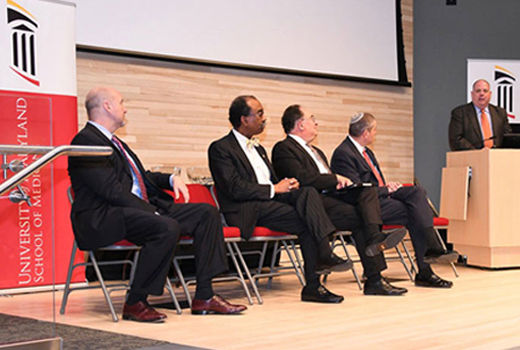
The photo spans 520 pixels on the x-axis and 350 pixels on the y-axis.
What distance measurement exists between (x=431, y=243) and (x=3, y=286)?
3.35 metres

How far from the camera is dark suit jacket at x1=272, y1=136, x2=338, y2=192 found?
527 cm

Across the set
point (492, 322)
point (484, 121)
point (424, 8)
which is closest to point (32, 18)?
point (492, 322)

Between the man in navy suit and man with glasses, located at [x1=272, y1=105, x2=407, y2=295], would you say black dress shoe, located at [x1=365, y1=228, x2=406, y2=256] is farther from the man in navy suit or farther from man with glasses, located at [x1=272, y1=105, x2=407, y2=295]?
the man in navy suit

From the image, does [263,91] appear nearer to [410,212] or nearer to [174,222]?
[410,212]

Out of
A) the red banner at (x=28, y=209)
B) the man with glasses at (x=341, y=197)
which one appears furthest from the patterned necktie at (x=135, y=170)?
the red banner at (x=28, y=209)

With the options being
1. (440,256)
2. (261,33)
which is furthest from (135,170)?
(261,33)

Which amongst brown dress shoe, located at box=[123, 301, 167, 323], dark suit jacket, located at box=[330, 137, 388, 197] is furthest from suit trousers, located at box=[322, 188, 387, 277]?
brown dress shoe, located at box=[123, 301, 167, 323]

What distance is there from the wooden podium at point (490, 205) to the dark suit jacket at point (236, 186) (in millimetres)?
2438

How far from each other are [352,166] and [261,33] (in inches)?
78.3

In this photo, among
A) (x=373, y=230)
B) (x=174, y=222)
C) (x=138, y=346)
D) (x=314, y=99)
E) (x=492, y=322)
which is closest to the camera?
(x=138, y=346)

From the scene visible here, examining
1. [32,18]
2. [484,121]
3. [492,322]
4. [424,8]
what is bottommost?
[492,322]

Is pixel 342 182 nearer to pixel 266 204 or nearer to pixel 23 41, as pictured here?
pixel 266 204

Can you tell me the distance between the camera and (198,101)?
22.0 ft

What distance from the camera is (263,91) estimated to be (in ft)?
23.6
